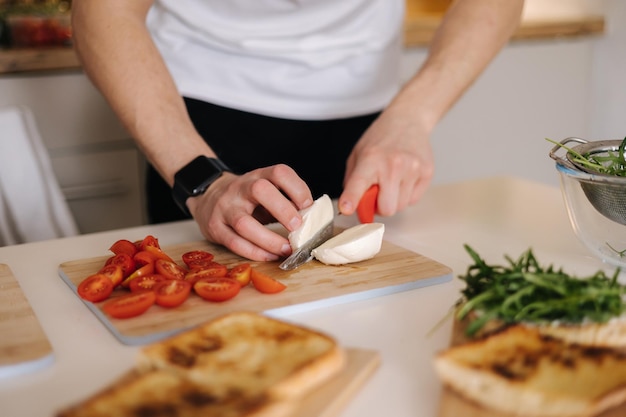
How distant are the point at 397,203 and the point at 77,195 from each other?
1.40m

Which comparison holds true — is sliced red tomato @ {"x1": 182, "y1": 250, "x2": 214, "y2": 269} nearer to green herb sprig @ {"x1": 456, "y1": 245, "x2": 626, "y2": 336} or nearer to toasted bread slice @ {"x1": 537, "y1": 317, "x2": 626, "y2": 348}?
green herb sprig @ {"x1": 456, "y1": 245, "x2": 626, "y2": 336}

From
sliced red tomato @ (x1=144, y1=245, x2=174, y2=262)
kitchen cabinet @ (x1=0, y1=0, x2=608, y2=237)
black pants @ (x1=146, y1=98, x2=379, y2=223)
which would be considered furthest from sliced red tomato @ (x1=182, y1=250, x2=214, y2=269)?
kitchen cabinet @ (x1=0, y1=0, x2=608, y2=237)

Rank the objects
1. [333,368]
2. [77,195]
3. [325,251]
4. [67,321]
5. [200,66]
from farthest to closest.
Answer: [77,195], [200,66], [325,251], [67,321], [333,368]

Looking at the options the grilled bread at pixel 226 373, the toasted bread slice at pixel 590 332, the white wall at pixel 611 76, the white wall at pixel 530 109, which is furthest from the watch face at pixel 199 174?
the white wall at pixel 611 76

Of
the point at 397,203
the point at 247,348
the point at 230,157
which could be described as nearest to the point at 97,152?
the point at 230,157

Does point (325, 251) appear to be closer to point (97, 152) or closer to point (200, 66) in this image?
point (200, 66)

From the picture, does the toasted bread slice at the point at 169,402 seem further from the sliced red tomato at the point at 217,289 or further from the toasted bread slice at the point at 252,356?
the sliced red tomato at the point at 217,289

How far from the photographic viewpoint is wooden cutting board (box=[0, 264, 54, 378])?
0.77 metres

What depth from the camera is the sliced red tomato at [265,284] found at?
0.96 meters

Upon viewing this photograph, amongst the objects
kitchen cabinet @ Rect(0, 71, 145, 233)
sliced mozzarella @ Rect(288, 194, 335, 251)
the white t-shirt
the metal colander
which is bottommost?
kitchen cabinet @ Rect(0, 71, 145, 233)

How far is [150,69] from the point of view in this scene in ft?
4.37

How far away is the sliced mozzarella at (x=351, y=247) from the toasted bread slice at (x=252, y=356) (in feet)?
0.93

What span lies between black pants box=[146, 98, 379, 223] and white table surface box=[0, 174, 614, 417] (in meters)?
0.25

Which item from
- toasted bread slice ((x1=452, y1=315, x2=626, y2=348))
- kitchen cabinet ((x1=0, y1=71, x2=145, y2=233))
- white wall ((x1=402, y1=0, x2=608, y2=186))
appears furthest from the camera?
white wall ((x1=402, y1=0, x2=608, y2=186))
